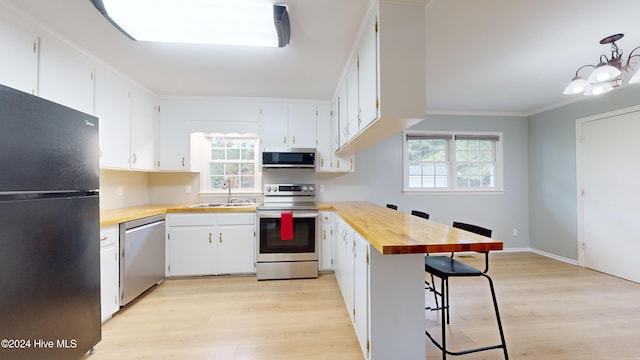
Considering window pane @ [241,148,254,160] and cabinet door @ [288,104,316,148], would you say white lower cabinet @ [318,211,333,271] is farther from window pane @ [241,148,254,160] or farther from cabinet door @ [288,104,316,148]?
window pane @ [241,148,254,160]

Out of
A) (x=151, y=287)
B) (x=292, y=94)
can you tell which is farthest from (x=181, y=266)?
(x=292, y=94)

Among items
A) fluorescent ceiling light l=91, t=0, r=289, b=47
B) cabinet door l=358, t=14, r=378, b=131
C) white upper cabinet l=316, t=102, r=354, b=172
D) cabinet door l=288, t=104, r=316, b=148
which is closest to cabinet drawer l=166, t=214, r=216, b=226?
cabinet door l=288, t=104, r=316, b=148

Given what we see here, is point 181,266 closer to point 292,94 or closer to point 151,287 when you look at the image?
point 151,287

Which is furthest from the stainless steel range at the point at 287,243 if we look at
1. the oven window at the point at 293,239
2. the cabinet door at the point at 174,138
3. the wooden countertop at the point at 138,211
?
the cabinet door at the point at 174,138

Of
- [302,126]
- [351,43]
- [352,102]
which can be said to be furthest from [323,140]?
[351,43]

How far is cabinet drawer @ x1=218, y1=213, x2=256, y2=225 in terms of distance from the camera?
2994mm

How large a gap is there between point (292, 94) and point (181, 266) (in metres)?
2.55

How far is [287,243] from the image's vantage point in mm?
2992

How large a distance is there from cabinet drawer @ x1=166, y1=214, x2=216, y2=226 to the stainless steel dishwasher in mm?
101

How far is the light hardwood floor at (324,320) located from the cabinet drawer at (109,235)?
685mm

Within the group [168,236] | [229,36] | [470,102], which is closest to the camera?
[229,36]

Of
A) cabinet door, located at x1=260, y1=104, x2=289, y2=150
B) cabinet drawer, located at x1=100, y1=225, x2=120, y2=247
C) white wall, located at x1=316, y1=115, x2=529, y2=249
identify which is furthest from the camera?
white wall, located at x1=316, y1=115, x2=529, y2=249

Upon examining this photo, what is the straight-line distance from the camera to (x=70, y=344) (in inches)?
56.5

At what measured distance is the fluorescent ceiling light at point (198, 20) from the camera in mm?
1497
